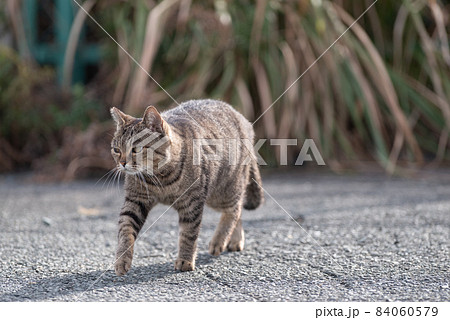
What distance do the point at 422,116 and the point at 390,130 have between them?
0.94 ft

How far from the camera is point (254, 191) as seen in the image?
8.58ft

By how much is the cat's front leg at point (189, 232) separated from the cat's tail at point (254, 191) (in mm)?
496

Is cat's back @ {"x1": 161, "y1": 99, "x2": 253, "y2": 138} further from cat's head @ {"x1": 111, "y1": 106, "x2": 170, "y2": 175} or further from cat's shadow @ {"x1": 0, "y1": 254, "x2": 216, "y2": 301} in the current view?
cat's shadow @ {"x1": 0, "y1": 254, "x2": 216, "y2": 301}

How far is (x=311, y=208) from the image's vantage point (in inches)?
126

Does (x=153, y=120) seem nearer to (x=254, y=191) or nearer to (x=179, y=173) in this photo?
(x=179, y=173)

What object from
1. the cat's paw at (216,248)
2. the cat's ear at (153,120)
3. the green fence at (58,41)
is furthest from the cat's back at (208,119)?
the green fence at (58,41)

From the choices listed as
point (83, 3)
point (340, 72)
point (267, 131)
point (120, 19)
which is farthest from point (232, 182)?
point (83, 3)

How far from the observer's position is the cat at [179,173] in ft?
6.70

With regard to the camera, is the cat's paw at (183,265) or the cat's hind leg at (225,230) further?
the cat's hind leg at (225,230)

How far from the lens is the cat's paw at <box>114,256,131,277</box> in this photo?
6.54ft

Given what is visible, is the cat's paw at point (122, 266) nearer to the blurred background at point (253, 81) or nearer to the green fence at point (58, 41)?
the blurred background at point (253, 81)

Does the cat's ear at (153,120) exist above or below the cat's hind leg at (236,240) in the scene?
above

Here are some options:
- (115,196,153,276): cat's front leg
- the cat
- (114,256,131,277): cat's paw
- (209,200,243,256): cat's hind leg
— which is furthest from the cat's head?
(209,200,243,256): cat's hind leg

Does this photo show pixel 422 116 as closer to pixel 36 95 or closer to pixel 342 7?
pixel 342 7
